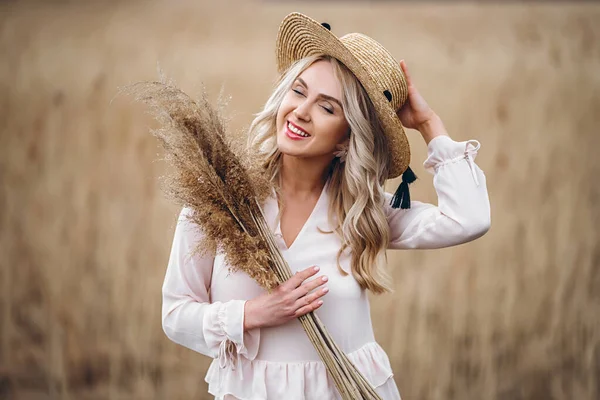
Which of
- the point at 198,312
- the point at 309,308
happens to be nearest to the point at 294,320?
the point at 309,308

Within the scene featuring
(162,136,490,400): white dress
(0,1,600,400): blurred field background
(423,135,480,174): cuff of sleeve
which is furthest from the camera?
(0,1,600,400): blurred field background

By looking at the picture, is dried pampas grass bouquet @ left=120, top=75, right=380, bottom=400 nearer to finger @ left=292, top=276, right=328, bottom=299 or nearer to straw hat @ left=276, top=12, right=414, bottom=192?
finger @ left=292, top=276, right=328, bottom=299

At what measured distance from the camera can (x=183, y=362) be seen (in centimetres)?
378

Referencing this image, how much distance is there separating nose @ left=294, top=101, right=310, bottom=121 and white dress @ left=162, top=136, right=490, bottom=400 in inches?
10.3

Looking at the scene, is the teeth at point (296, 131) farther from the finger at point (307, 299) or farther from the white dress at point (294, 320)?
the finger at point (307, 299)

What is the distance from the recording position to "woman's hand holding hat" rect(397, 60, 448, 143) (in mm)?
2061

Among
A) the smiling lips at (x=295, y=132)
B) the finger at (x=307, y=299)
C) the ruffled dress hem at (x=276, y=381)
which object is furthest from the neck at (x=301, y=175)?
the ruffled dress hem at (x=276, y=381)

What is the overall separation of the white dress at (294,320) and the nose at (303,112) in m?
0.26

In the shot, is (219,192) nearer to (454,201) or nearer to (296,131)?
(296,131)

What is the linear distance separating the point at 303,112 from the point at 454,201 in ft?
1.55

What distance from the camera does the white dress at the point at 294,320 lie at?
1876 millimetres

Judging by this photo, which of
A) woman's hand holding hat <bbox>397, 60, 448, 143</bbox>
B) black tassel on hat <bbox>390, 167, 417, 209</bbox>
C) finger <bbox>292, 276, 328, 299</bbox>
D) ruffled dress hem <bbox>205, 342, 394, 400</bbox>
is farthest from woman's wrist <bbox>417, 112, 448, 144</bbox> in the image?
ruffled dress hem <bbox>205, 342, 394, 400</bbox>

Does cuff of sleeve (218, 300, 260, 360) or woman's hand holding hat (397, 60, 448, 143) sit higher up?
woman's hand holding hat (397, 60, 448, 143)

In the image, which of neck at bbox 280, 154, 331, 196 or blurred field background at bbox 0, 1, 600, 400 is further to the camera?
blurred field background at bbox 0, 1, 600, 400
